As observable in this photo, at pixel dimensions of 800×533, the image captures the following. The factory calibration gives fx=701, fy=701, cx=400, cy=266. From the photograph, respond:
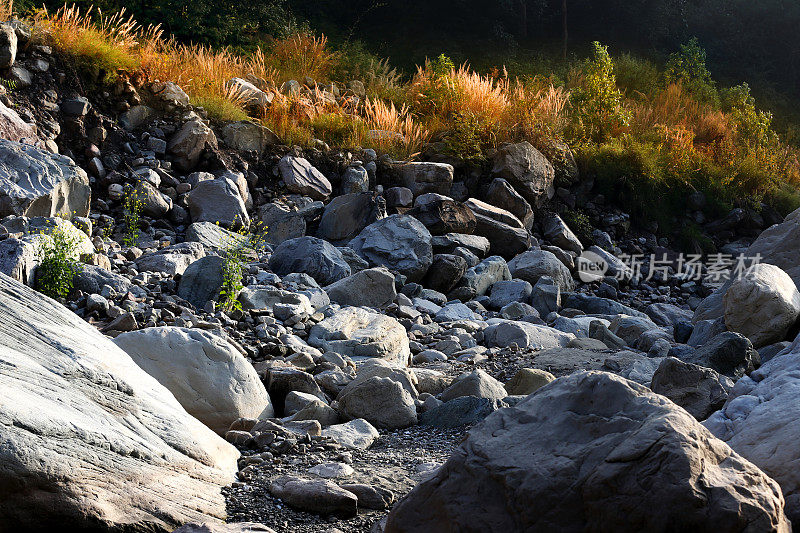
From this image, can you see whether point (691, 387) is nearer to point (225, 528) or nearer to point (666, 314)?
point (225, 528)

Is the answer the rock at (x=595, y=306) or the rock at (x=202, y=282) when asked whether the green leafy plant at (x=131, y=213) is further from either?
the rock at (x=595, y=306)

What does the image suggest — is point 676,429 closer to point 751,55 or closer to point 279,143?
point 279,143

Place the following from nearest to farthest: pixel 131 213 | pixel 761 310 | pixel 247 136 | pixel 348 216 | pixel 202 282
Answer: pixel 202 282 < pixel 761 310 < pixel 131 213 < pixel 348 216 < pixel 247 136

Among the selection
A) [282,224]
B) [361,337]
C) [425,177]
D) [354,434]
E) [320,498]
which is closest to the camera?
[320,498]

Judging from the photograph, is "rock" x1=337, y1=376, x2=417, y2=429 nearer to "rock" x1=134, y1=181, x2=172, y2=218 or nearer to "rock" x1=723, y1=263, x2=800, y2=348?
"rock" x1=723, y1=263, x2=800, y2=348

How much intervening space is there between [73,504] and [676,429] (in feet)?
5.82

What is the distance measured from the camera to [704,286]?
403 inches

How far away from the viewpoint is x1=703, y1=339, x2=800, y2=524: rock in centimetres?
248

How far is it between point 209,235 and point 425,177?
3.46 m

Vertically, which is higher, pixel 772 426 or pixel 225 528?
pixel 772 426

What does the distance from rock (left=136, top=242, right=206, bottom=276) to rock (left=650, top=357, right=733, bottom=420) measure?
12.3 feet

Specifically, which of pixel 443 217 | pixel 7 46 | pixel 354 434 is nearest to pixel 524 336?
pixel 354 434

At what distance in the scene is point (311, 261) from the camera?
6.64 m

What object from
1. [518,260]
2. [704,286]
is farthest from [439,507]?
[704,286]
